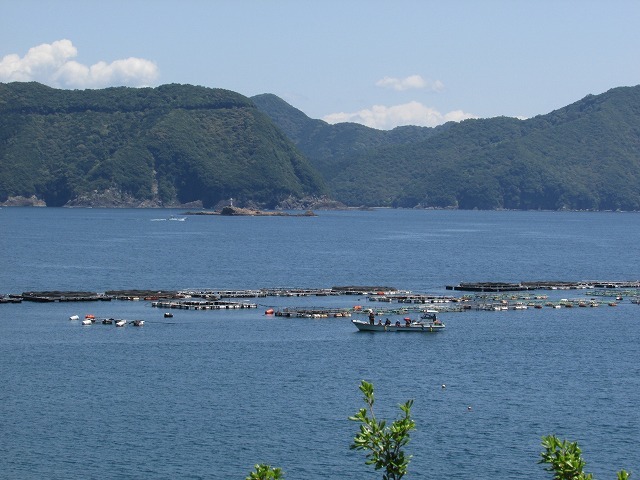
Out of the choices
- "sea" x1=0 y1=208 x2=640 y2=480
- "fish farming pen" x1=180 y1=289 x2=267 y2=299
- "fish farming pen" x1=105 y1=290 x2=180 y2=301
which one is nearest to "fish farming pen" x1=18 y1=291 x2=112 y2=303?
"fish farming pen" x1=105 y1=290 x2=180 y2=301

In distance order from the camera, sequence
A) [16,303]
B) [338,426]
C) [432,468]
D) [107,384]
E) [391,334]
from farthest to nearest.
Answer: [16,303] → [391,334] → [107,384] → [338,426] → [432,468]

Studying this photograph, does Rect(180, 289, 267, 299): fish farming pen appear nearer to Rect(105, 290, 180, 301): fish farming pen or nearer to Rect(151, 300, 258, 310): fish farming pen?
Rect(105, 290, 180, 301): fish farming pen

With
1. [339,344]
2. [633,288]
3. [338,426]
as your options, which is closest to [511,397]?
[338,426]

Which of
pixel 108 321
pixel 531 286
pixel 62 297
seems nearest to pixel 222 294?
pixel 62 297

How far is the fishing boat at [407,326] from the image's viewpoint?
396ft

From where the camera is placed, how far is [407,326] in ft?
401

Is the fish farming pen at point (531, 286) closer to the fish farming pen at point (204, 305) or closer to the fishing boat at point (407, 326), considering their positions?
the fish farming pen at point (204, 305)

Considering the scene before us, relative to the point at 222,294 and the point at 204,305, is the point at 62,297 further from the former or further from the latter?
the point at 222,294

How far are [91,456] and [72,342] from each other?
40735 millimetres

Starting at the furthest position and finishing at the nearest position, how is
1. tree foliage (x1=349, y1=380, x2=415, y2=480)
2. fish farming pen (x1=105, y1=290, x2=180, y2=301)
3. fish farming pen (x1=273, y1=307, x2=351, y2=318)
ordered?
fish farming pen (x1=105, y1=290, x2=180, y2=301), fish farming pen (x1=273, y1=307, x2=351, y2=318), tree foliage (x1=349, y1=380, x2=415, y2=480)

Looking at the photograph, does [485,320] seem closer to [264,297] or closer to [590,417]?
[264,297]

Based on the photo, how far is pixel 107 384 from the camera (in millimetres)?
89688

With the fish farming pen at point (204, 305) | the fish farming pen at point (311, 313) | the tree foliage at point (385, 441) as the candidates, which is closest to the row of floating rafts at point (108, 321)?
the fish farming pen at point (204, 305)

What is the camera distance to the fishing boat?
12062 centimetres
